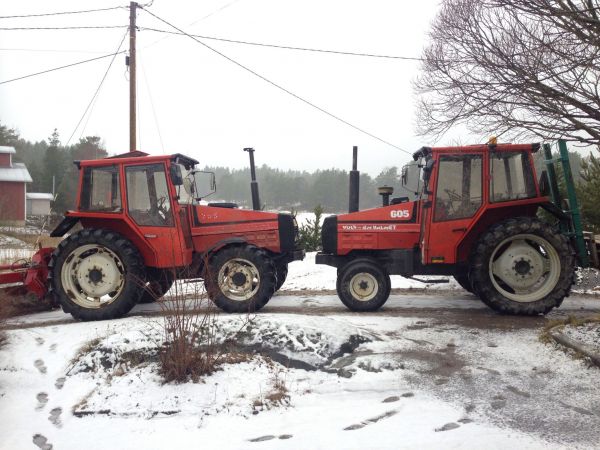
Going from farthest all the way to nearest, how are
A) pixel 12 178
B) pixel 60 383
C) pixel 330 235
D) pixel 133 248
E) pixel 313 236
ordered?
pixel 12 178
pixel 313 236
pixel 330 235
pixel 133 248
pixel 60 383

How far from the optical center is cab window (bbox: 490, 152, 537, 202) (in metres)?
7.55

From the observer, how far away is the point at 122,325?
664cm

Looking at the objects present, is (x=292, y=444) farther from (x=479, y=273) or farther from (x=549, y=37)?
(x=549, y=37)

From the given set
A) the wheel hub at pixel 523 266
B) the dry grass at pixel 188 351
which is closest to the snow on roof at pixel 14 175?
the dry grass at pixel 188 351

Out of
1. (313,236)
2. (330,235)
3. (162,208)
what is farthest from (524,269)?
(313,236)

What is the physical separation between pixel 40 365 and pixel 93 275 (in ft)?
6.50

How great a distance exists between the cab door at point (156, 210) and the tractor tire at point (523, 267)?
4423 mm

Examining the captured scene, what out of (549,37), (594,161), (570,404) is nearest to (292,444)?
(570,404)

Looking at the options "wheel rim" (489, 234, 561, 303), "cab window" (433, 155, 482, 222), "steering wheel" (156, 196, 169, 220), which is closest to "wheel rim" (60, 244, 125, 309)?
"steering wheel" (156, 196, 169, 220)

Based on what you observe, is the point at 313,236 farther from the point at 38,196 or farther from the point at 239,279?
the point at 38,196

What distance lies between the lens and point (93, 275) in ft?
24.7

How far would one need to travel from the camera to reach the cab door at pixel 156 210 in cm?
757

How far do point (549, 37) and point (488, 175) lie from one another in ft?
6.72

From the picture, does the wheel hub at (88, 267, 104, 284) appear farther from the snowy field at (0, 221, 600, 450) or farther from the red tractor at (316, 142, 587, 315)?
the red tractor at (316, 142, 587, 315)
